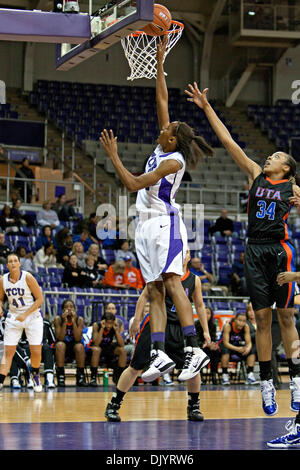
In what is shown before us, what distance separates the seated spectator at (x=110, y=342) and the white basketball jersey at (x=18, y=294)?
6.20ft

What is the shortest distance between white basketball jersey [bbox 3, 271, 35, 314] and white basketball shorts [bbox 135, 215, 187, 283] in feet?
14.5

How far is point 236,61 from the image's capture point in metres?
26.5

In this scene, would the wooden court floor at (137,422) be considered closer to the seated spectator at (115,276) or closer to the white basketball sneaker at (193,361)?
the white basketball sneaker at (193,361)

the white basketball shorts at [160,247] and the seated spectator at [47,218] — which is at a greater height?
the seated spectator at [47,218]

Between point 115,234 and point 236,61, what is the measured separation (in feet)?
38.5

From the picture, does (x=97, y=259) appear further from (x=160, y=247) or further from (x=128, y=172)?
(x=128, y=172)

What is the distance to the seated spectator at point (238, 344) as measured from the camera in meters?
12.5

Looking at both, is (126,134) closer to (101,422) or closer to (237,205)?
(237,205)

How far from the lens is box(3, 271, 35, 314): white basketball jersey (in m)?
10.2

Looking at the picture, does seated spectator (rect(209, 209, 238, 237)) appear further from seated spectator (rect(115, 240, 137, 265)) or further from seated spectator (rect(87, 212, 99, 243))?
seated spectator (rect(115, 240, 137, 265))

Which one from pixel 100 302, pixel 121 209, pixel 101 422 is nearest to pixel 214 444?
pixel 101 422

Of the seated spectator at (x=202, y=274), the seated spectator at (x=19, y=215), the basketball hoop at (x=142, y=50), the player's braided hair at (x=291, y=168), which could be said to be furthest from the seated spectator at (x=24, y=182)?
the player's braided hair at (x=291, y=168)

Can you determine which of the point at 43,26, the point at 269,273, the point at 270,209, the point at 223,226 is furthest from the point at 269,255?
the point at 223,226

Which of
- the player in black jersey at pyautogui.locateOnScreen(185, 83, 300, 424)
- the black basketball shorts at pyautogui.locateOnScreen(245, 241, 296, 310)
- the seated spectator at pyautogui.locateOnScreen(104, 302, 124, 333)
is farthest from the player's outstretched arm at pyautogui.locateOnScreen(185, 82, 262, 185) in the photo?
the seated spectator at pyautogui.locateOnScreen(104, 302, 124, 333)
